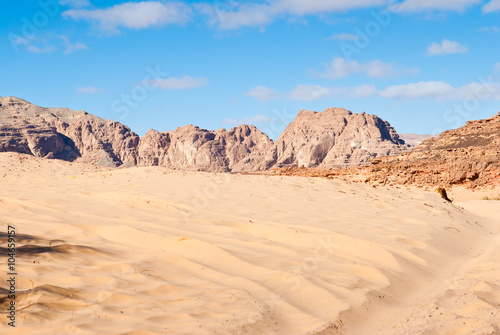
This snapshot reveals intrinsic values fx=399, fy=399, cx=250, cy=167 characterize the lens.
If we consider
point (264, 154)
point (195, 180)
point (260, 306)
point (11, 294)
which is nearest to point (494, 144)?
point (195, 180)

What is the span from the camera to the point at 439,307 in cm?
336

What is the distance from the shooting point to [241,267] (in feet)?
14.0

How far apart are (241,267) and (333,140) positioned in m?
90.1

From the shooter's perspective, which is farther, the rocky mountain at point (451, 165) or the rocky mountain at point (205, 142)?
the rocky mountain at point (205, 142)

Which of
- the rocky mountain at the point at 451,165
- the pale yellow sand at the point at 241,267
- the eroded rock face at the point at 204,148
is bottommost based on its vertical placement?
the pale yellow sand at the point at 241,267

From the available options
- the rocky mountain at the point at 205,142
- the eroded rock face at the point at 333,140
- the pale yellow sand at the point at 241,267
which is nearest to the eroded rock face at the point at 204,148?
the rocky mountain at the point at 205,142

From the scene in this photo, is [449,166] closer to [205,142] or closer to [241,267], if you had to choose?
[241,267]

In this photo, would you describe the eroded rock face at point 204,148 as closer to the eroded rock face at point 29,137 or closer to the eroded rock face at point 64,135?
the eroded rock face at point 64,135

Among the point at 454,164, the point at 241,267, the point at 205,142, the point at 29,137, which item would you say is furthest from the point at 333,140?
the point at 241,267

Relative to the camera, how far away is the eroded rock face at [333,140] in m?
85.0

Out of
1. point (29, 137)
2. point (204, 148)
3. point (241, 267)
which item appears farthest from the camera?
point (204, 148)

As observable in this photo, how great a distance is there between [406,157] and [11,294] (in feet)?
79.4

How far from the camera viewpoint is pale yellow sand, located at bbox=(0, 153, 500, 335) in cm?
291

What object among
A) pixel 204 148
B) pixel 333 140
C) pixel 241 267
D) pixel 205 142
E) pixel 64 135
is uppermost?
pixel 333 140
